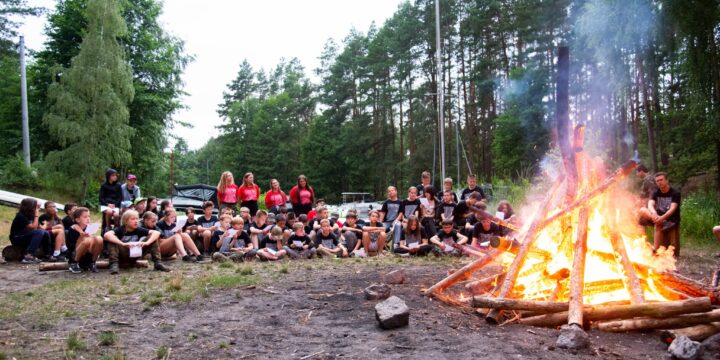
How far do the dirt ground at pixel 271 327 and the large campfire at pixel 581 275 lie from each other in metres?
0.20

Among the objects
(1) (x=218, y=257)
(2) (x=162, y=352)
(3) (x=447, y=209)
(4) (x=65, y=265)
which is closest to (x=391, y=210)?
(3) (x=447, y=209)

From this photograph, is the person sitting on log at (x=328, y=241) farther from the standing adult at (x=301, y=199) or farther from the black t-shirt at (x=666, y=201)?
the black t-shirt at (x=666, y=201)

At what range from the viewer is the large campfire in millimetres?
4051

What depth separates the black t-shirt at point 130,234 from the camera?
838cm

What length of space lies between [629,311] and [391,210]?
24.1 feet

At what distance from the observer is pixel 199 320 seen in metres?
4.81

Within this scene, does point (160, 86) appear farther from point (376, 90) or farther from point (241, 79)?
point (241, 79)

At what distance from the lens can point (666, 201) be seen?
28.9 feet

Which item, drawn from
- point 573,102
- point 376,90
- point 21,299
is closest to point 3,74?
point 376,90

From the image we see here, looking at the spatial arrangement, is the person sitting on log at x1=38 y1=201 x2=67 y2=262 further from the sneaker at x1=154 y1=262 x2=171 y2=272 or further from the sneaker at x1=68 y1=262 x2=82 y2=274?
the sneaker at x1=154 y1=262 x2=171 y2=272

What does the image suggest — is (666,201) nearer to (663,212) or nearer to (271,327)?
(663,212)

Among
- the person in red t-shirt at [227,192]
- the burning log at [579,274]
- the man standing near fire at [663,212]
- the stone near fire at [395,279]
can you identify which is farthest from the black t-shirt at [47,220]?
the man standing near fire at [663,212]

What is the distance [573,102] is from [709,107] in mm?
9714

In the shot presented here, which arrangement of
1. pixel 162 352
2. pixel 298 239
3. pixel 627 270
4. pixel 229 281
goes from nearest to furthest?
pixel 162 352 < pixel 627 270 < pixel 229 281 < pixel 298 239
